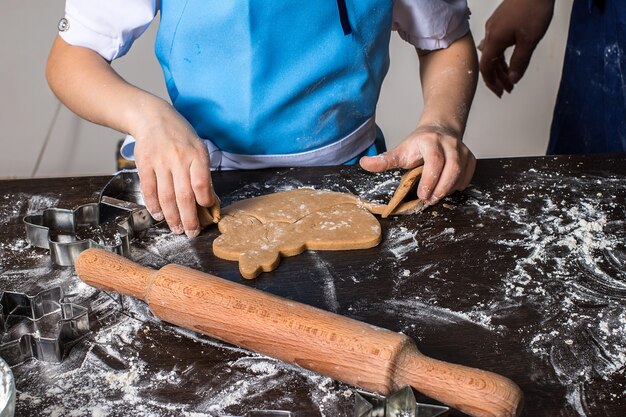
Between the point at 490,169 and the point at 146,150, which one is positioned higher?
the point at 146,150

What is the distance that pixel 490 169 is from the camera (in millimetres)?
1223

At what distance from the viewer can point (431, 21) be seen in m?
1.33

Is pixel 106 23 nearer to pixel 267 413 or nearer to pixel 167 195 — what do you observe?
pixel 167 195

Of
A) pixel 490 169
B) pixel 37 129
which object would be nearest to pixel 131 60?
pixel 37 129

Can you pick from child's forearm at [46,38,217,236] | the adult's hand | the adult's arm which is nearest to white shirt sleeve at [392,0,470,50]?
the adult's arm

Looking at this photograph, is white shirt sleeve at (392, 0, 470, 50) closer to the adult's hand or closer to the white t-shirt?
the adult's hand

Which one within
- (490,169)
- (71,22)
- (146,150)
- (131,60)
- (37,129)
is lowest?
(37,129)

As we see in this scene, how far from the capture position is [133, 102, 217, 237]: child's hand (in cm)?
97

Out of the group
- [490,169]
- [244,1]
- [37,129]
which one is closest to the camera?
[244,1]

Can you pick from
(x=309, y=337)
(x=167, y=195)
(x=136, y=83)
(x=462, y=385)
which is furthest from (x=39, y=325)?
(x=136, y=83)

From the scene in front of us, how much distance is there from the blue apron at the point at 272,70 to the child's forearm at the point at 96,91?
120mm

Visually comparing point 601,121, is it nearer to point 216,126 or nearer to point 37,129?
point 216,126

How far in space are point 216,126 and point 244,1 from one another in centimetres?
22

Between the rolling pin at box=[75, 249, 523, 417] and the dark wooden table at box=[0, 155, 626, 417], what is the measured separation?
0.03 meters
